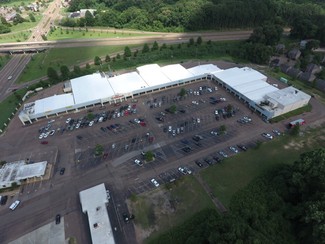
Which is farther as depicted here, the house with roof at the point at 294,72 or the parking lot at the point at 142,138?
the house with roof at the point at 294,72

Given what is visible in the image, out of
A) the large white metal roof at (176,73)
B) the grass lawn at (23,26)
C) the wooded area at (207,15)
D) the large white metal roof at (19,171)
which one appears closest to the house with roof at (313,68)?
the large white metal roof at (176,73)

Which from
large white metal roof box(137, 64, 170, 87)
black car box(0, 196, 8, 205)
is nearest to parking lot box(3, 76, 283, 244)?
black car box(0, 196, 8, 205)

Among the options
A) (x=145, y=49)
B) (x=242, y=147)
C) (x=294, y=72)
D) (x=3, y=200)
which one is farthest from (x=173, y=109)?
(x=294, y=72)

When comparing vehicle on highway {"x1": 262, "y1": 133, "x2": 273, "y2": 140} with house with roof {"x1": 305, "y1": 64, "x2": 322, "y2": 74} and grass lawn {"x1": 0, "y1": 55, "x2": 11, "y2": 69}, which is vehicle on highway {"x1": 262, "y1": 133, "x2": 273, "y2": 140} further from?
grass lawn {"x1": 0, "y1": 55, "x2": 11, "y2": 69}

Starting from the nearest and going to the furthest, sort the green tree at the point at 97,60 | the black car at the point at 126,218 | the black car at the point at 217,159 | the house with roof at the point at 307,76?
the black car at the point at 126,218
the black car at the point at 217,159
the house with roof at the point at 307,76
the green tree at the point at 97,60

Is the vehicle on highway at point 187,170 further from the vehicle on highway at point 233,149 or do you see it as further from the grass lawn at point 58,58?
the grass lawn at point 58,58

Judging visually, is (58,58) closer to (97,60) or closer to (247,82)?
(97,60)
